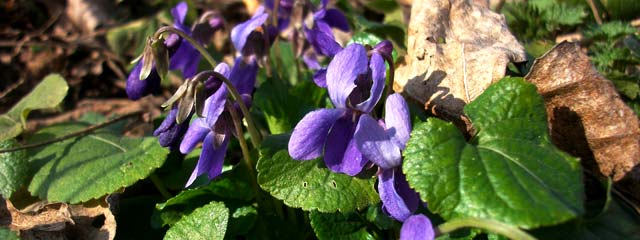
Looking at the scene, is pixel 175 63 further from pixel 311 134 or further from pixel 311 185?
pixel 311 134

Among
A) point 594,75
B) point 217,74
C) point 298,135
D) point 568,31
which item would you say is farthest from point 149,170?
point 568,31

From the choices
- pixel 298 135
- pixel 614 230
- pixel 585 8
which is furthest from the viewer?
pixel 585 8

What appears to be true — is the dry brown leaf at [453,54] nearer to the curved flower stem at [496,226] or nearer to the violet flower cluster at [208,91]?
the violet flower cluster at [208,91]

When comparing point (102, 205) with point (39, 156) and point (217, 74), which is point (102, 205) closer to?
point (39, 156)

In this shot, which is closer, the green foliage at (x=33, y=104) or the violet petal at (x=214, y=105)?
the violet petal at (x=214, y=105)

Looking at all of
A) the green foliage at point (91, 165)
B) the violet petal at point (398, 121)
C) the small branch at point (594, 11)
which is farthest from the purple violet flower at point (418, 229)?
the small branch at point (594, 11)
